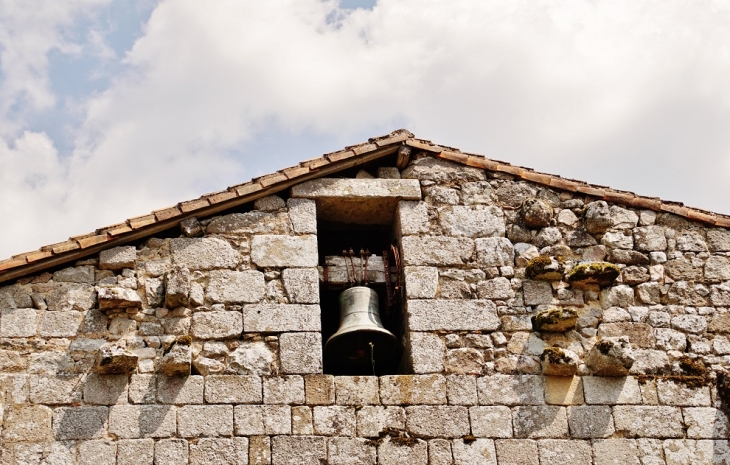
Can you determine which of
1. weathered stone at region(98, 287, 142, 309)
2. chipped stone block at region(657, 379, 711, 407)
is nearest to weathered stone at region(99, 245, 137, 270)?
weathered stone at region(98, 287, 142, 309)

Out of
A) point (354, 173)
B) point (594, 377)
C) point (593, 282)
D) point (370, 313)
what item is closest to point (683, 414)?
point (594, 377)

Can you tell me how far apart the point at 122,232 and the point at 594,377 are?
4.18m

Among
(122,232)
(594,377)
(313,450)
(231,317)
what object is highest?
(122,232)

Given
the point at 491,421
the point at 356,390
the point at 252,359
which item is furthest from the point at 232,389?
the point at 491,421

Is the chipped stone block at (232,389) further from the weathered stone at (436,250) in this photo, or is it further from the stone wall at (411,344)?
the weathered stone at (436,250)

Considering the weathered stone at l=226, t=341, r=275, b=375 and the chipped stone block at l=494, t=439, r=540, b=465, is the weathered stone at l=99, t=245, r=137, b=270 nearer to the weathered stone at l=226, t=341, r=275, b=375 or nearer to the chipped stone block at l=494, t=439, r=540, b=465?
the weathered stone at l=226, t=341, r=275, b=375

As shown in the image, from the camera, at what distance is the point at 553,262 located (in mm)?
9164

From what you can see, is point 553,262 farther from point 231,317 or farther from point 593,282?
point 231,317

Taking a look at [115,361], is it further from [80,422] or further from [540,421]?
[540,421]

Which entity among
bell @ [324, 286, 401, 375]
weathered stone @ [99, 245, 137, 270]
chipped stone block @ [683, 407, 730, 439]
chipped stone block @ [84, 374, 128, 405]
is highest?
weathered stone @ [99, 245, 137, 270]

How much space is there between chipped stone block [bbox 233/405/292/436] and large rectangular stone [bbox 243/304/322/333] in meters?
0.69

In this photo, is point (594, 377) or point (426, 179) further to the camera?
point (426, 179)

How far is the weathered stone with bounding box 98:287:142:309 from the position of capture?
338 inches

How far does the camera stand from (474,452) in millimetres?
8305
